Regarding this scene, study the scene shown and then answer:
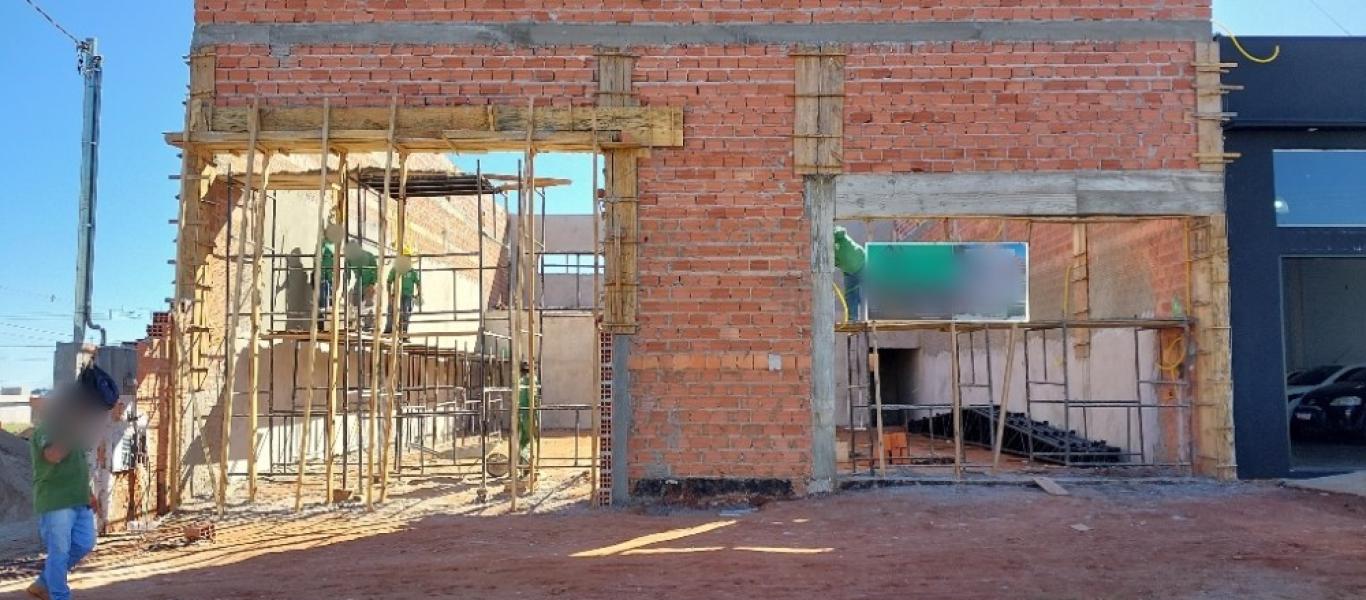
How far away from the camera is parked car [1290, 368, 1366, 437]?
15312 mm

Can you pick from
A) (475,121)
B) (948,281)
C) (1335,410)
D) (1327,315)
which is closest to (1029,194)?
(948,281)

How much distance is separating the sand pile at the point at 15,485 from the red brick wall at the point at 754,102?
5.81 m

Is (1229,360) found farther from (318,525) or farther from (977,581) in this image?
(318,525)

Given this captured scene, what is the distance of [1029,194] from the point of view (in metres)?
10.7

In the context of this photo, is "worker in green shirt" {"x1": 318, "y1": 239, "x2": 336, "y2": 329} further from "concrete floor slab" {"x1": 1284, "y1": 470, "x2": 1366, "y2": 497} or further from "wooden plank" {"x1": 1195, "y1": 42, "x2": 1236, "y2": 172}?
"concrete floor slab" {"x1": 1284, "y1": 470, "x2": 1366, "y2": 497}

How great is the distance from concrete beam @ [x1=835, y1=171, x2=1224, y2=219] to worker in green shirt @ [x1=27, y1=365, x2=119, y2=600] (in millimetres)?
6976

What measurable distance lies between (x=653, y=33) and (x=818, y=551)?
5.65 m

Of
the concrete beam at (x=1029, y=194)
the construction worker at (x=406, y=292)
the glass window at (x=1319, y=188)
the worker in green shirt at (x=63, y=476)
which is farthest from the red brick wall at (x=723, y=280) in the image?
the glass window at (x=1319, y=188)

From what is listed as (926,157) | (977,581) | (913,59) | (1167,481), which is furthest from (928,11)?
(977,581)

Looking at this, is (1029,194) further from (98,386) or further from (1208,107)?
(98,386)

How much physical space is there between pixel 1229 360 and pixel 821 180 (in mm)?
4668

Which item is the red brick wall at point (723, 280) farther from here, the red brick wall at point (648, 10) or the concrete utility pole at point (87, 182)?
the concrete utility pole at point (87, 182)

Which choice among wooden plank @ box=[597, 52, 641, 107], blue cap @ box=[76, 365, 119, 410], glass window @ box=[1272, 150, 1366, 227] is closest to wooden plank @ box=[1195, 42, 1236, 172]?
glass window @ box=[1272, 150, 1366, 227]

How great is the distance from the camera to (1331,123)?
438 inches
